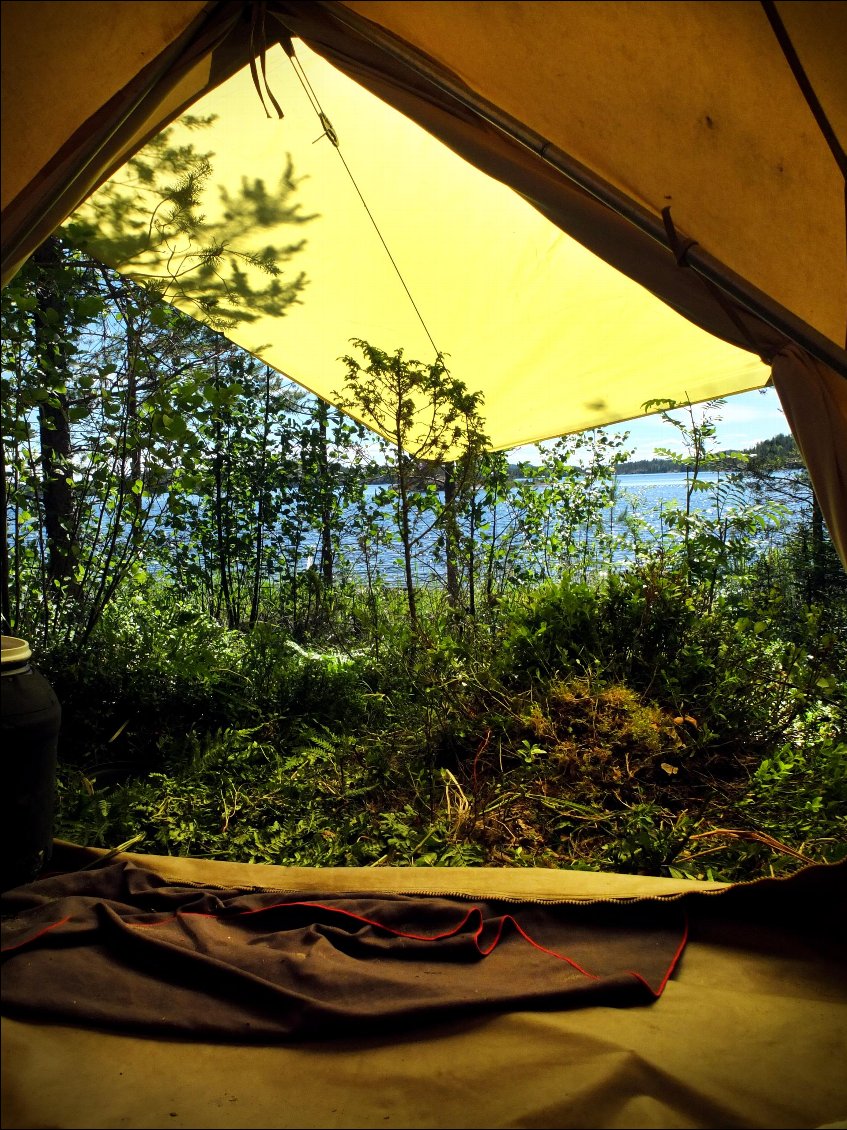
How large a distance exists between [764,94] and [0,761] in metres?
2.66

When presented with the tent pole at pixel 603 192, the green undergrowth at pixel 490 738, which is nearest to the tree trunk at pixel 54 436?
the green undergrowth at pixel 490 738

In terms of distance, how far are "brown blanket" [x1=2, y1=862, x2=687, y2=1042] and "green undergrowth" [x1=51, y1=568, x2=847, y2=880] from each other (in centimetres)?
59

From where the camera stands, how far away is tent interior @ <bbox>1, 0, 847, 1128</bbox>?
1564 millimetres

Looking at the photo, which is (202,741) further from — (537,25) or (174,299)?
(537,25)

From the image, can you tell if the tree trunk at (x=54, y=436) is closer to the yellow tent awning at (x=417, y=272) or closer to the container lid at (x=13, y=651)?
the yellow tent awning at (x=417, y=272)

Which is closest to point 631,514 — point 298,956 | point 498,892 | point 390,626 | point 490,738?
point 390,626

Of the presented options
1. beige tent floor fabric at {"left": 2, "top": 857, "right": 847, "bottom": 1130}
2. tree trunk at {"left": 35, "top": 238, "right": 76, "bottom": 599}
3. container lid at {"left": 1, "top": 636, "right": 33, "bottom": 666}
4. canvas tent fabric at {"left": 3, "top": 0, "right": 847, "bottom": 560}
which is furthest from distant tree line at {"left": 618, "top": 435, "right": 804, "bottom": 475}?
container lid at {"left": 1, "top": 636, "right": 33, "bottom": 666}

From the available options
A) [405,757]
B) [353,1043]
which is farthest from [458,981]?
[405,757]

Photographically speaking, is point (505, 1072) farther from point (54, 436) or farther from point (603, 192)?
point (54, 436)

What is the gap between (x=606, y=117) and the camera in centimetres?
212

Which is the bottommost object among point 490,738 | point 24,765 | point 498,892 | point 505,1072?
point 505,1072

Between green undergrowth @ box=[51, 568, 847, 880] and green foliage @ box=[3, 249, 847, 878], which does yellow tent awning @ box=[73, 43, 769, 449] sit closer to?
green foliage @ box=[3, 249, 847, 878]

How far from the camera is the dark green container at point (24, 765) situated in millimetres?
2240

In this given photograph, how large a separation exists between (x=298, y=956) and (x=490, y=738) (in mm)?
1778
